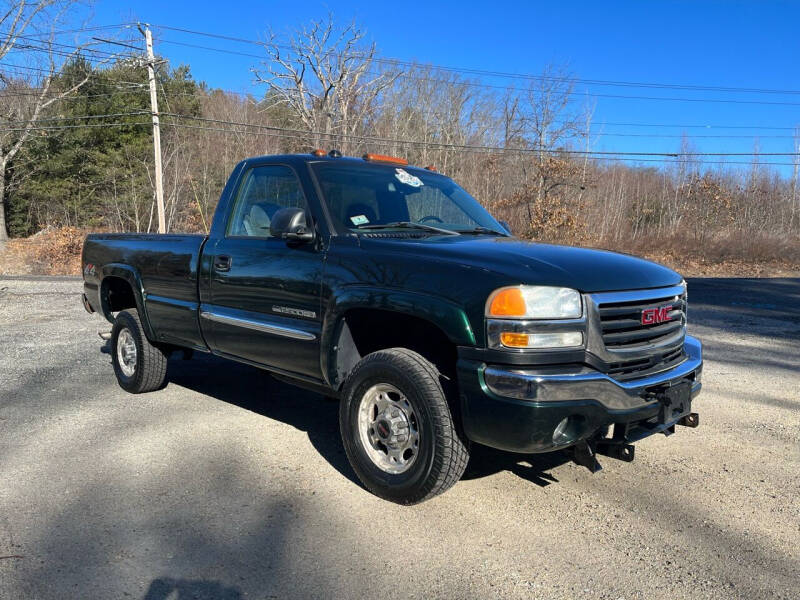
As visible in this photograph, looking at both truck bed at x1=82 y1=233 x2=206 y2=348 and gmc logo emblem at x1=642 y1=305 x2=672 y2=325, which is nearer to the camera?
gmc logo emblem at x1=642 y1=305 x2=672 y2=325

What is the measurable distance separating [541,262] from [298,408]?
118 inches

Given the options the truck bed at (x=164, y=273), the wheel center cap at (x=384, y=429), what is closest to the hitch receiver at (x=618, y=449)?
the wheel center cap at (x=384, y=429)

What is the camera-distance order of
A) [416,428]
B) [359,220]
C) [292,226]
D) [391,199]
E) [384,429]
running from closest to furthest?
[416,428], [384,429], [292,226], [359,220], [391,199]

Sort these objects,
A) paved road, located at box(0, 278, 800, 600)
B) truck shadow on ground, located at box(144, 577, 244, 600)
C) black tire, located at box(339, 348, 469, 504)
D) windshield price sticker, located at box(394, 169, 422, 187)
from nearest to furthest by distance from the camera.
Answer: truck shadow on ground, located at box(144, 577, 244, 600) → paved road, located at box(0, 278, 800, 600) → black tire, located at box(339, 348, 469, 504) → windshield price sticker, located at box(394, 169, 422, 187)

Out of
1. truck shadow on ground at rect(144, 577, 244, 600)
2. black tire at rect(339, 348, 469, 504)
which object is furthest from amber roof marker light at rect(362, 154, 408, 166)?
truck shadow on ground at rect(144, 577, 244, 600)

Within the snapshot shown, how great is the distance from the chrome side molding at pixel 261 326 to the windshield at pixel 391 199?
28.1 inches

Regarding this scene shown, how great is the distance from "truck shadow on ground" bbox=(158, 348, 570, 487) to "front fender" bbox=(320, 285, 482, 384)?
88cm

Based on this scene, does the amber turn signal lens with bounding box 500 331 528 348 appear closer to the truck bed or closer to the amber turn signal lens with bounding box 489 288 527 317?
the amber turn signal lens with bounding box 489 288 527 317

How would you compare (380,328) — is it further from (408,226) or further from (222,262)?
(222,262)

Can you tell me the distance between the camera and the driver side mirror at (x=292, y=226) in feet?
12.4

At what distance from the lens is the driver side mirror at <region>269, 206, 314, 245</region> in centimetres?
377

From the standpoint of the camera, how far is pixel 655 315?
3.36 meters

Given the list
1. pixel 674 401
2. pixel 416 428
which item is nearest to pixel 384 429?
pixel 416 428

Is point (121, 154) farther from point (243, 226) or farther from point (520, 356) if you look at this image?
point (520, 356)
